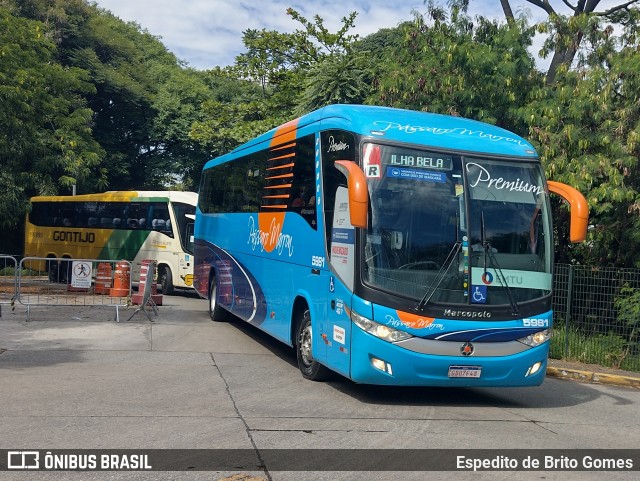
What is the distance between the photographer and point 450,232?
8.74m

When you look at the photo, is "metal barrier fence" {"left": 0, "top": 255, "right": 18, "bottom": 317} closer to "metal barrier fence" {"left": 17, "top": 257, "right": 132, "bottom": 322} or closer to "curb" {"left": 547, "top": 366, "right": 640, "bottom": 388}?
"metal barrier fence" {"left": 17, "top": 257, "right": 132, "bottom": 322}

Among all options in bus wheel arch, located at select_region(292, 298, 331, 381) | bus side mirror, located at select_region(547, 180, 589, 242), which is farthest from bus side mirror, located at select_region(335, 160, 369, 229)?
bus side mirror, located at select_region(547, 180, 589, 242)

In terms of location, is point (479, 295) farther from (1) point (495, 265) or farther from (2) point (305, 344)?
(2) point (305, 344)

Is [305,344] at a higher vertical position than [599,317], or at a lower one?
lower

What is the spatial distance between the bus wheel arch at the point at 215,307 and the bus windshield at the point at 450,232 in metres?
8.60

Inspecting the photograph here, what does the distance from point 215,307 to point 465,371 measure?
29.8 feet

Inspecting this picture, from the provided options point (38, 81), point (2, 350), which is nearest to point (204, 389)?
point (2, 350)

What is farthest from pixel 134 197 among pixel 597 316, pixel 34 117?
pixel 597 316

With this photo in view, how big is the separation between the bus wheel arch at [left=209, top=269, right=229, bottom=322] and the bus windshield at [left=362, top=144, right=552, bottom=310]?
28.2 feet

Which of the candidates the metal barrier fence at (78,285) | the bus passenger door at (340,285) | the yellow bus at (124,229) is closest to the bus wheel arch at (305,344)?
the bus passenger door at (340,285)

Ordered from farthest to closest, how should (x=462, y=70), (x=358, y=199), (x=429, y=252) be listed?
(x=462, y=70)
(x=429, y=252)
(x=358, y=199)

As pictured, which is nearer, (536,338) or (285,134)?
(536,338)

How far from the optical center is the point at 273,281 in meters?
12.2

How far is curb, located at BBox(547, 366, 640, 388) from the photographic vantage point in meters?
12.4
